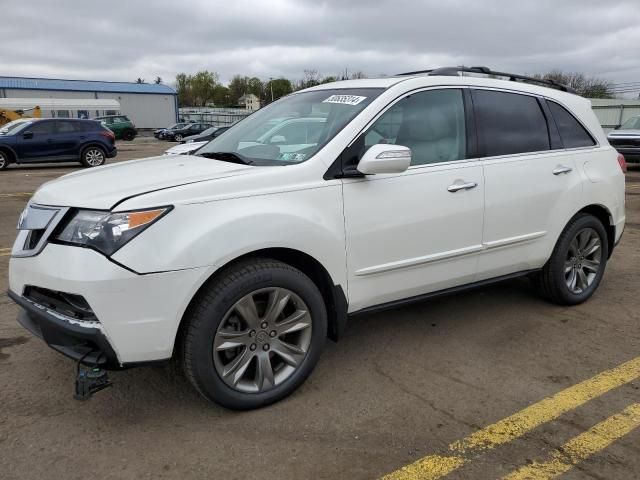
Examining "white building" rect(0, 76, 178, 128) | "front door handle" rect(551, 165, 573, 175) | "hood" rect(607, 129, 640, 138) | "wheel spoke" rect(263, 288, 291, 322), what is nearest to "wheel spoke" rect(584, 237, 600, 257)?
"front door handle" rect(551, 165, 573, 175)

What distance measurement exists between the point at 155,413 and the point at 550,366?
244 centimetres

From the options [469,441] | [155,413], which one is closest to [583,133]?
[469,441]

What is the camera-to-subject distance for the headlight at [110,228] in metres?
2.55

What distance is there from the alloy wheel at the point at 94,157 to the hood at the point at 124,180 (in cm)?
1573

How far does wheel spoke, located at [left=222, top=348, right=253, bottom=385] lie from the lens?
2879mm

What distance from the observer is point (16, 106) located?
43.6 meters

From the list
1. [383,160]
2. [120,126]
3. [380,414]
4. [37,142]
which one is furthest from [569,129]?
[120,126]

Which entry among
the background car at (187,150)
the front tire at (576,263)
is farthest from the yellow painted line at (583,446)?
the background car at (187,150)

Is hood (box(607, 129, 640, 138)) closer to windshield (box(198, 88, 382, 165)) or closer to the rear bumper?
windshield (box(198, 88, 382, 165))

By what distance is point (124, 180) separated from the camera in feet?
9.86

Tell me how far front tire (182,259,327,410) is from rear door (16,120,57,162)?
16601 millimetres

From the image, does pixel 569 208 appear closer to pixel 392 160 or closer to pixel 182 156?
pixel 392 160

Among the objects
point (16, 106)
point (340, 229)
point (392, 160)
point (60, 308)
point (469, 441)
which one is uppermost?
point (16, 106)

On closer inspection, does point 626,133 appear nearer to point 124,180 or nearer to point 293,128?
point 293,128
